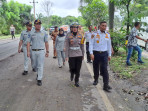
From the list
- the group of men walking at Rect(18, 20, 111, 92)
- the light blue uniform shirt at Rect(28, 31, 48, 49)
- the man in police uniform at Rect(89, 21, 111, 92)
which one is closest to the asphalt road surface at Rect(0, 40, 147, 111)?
the group of men walking at Rect(18, 20, 111, 92)

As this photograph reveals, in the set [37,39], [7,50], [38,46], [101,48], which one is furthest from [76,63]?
[7,50]

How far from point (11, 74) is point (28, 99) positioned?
2.59 metres

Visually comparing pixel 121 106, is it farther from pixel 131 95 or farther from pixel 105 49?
pixel 105 49

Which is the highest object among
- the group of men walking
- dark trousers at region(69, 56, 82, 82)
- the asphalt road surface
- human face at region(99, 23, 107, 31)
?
human face at region(99, 23, 107, 31)

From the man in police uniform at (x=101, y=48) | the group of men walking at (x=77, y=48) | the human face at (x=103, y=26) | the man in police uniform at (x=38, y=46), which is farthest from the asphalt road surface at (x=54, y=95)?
the human face at (x=103, y=26)

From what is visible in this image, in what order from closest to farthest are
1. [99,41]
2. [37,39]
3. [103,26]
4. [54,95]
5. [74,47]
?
1. [54,95]
2. [103,26]
3. [99,41]
4. [74,47]
5. [37,39]

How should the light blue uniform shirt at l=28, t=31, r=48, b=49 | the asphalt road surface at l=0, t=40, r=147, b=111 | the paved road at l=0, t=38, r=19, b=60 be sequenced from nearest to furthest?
the asphalt road surface at l=0, t=40, r=147, b=111 < the light blue uniform shirt at l=28, t=31, r=48, b=49 < the paved road at l=0, t=38, r=19, b=60

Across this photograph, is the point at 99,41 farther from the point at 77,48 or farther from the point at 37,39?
the point at 37,39

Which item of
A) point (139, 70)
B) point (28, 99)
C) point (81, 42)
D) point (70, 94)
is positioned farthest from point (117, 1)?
point (28, 99)

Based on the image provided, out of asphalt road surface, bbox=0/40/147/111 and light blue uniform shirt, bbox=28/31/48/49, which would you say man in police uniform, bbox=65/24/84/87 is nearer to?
asphalt road surface, bbox=0/40/147/111

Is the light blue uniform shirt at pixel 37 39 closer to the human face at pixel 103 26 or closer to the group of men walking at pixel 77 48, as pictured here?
the group of men walking at pixel 77 48

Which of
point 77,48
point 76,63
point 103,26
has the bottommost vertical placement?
point 76,63

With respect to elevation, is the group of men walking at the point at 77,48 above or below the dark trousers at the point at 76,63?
above

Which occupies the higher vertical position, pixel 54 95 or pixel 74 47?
pixel 74 47
